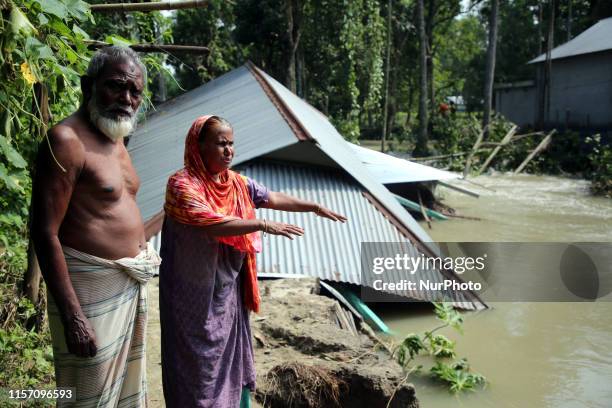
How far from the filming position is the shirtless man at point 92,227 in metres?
1.84

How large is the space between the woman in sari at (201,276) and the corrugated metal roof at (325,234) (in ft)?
7.50

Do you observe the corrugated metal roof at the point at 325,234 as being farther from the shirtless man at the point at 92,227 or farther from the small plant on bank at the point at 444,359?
the shirtless man at the point at 92,227

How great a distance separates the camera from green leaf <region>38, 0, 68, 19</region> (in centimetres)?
201

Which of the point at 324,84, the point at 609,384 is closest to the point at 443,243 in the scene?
the point at 609,384

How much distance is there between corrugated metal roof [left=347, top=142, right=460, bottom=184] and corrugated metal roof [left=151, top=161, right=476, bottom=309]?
9.95ft

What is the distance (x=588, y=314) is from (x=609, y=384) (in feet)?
5.13

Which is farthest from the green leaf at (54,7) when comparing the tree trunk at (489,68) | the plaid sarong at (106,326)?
the tree trunk at (489,68)

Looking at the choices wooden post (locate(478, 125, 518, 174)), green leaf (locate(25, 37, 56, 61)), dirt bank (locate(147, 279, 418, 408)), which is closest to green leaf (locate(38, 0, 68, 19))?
green leaf (locate(25, 37, 56, 61))

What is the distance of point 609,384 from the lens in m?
4.12

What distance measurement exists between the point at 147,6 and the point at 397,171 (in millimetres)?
6662

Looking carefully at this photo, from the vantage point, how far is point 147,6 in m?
2.76

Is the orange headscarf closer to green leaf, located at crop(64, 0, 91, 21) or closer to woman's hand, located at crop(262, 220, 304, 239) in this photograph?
woman's hand, located at crop(262, 220, 304, 239)

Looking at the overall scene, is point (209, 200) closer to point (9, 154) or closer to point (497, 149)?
point (9, 154)

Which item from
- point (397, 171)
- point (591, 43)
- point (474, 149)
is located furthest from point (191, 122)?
point (591, 43)
